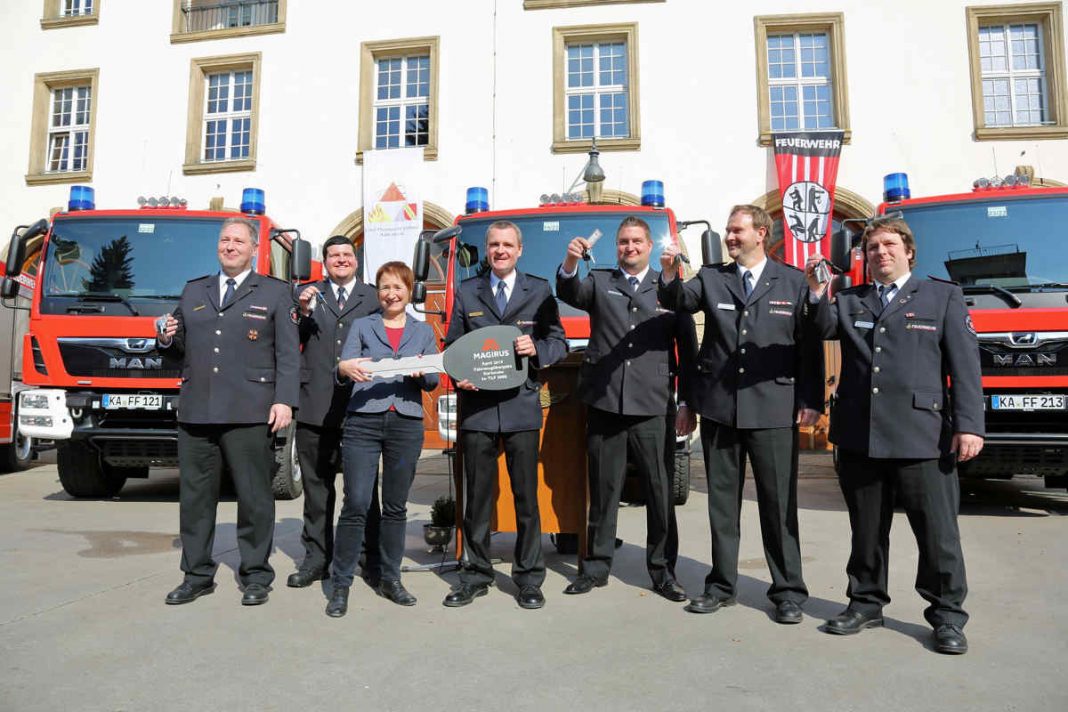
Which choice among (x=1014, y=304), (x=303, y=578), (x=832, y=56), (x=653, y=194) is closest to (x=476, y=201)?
(x=653, y=194)

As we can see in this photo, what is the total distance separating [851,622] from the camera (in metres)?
3.52

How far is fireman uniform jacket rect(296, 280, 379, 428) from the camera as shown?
4.39 meters

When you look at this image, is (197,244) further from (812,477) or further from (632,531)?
(812,477)

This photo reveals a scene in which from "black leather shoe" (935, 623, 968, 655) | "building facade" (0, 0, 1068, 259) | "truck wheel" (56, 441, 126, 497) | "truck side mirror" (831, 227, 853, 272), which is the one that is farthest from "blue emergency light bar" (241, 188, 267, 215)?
"building facade" (0, 0, 1068, 259)

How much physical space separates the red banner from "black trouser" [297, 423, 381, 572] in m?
10.7

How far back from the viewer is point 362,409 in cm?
397

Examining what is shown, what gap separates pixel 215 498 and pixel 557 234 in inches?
139

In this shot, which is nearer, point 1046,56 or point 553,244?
point 553,244

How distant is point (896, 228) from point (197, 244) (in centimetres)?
576

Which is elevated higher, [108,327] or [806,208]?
[806,208]

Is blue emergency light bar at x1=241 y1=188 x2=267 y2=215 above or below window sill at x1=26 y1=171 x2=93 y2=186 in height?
below

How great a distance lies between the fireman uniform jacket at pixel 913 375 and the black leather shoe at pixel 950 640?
2.28 feet

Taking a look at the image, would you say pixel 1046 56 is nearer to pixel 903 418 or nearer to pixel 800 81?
pixel 800 81

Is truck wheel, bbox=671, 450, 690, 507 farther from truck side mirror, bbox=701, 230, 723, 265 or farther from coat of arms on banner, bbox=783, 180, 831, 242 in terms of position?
coat of arms on banner, bbox=783, 180, 831, 242
